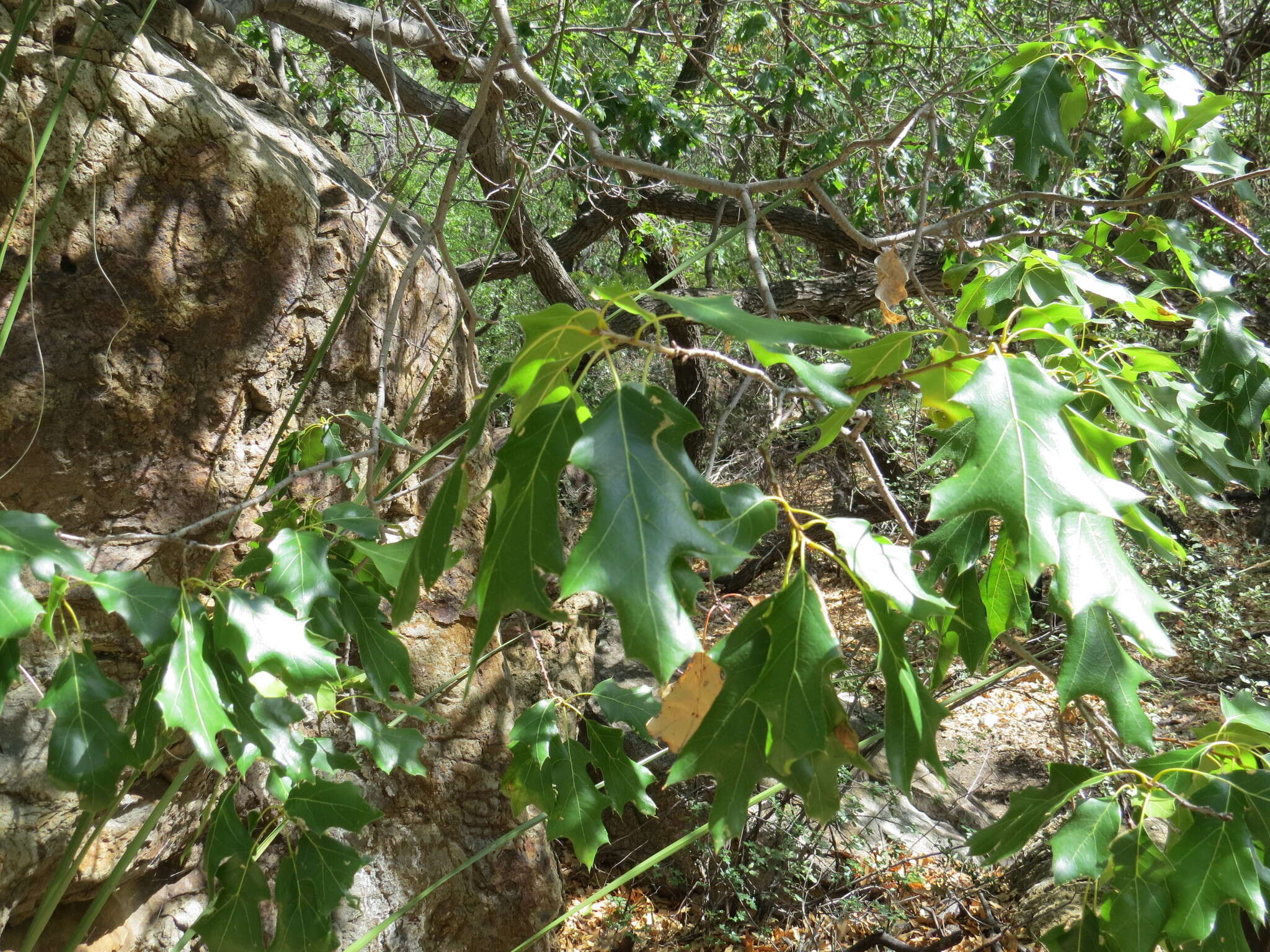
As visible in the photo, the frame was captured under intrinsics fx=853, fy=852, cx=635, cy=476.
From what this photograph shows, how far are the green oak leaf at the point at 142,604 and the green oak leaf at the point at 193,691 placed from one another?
12mm

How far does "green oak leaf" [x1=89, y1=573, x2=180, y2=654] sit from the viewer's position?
1027mm

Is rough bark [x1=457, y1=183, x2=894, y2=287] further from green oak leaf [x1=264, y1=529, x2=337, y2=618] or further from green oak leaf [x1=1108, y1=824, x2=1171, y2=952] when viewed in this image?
green oak leaf [x1=1108, y1=824, x2=1171, y2=952]

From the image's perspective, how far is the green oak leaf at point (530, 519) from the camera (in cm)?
77

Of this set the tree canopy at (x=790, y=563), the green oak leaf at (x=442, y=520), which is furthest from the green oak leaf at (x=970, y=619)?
the green oak leaf at (x=442, y=520)

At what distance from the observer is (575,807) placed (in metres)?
1.56

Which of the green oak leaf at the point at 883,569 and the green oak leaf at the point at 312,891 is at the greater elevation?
the green oak leaf at the point at 883,569

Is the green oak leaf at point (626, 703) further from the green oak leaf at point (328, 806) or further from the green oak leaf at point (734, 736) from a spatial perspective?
the green oak leaf at point (734, 736)

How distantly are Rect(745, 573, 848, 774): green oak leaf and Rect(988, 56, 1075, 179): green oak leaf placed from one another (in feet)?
3.96

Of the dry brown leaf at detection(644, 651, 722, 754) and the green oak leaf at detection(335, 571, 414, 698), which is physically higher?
the green oak leaf at detection(335, 571, 414, 698)

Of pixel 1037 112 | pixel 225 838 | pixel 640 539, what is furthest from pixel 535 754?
pixel 1037 112

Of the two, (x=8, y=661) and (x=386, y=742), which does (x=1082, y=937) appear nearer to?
(x=386, y=742)

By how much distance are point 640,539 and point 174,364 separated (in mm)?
1745

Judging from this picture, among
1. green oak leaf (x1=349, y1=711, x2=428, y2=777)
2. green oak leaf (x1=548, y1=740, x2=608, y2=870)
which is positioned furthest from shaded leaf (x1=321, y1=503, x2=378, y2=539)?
green oak leaf (x1=548, y1=740, x2=608, y2=870)

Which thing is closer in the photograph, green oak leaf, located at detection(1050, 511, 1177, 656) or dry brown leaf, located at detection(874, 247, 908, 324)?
green oak leaf, located at detection(1050, 511, 1177, 656)
